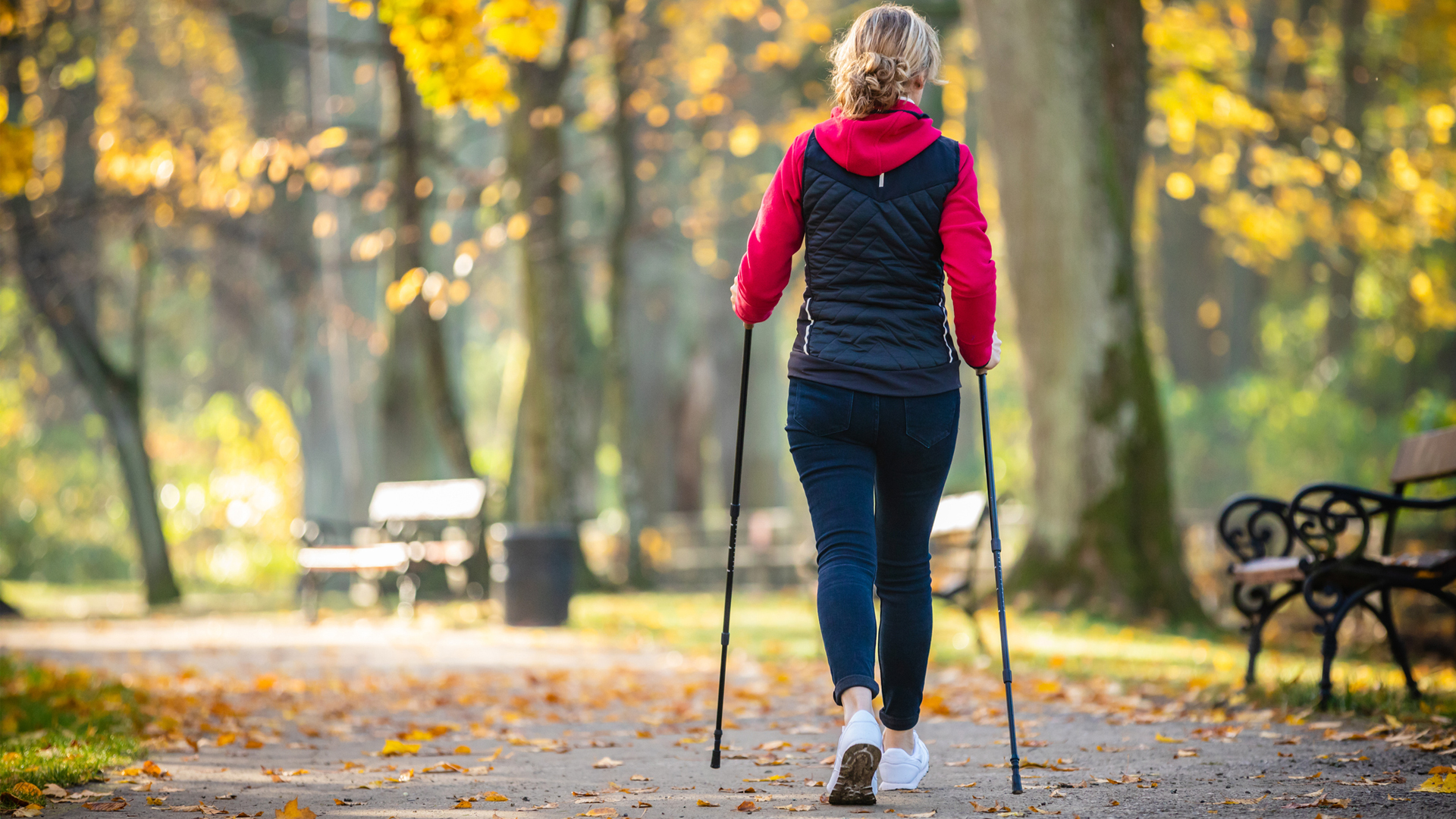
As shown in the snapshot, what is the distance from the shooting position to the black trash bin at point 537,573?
12.0 meters

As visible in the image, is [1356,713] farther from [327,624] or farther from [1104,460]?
[327,624]

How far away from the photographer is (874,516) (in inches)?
158

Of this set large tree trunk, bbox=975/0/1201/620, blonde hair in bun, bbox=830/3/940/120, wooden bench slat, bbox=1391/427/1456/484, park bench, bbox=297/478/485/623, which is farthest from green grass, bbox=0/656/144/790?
large tree trunk, bbox=975/0/1201/620

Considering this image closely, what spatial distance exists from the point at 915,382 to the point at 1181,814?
130 cm

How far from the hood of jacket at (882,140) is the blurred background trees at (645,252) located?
15.7 feet

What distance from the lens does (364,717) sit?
6582 millimetres

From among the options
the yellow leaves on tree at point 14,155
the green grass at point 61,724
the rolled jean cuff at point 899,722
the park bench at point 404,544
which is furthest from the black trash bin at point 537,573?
the rolled jean cuff at point 899,722

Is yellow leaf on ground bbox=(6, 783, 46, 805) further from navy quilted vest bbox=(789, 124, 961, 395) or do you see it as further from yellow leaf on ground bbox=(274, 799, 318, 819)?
navy quilted vest bbox=(789, 124, 961, 395)

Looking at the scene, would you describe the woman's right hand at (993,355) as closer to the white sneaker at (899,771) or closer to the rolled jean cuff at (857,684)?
the rolled jean cuff at (857,684)

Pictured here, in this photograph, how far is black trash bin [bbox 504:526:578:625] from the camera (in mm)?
12039

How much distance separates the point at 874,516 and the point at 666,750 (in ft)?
5.48

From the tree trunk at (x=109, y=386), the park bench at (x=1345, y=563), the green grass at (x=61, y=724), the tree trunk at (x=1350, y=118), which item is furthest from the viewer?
the tree trunk at (x=109, y=386)

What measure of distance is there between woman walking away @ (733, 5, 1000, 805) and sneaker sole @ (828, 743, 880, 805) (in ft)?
0.17

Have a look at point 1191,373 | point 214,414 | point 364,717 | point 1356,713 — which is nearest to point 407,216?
point 364,717
